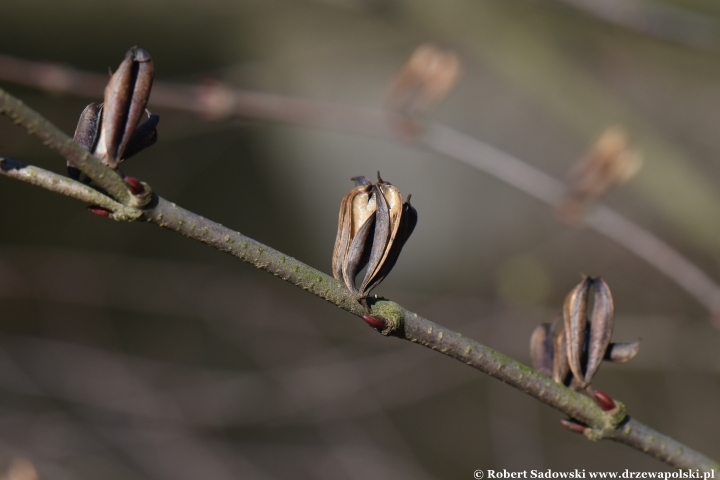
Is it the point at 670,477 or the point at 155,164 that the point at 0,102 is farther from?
the point at 155,164

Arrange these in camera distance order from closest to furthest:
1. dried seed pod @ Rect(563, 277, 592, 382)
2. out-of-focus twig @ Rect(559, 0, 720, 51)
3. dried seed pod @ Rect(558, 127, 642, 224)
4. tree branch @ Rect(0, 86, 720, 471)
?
tree branch @ Rect(0, 86, 720, 471) → dried seed pod @ Rect(563, 277, 592, 382) → dried seed pod @ Rect(558, 127, 642, 224) → out-of-focus twig @ Rect(559, 0, 720, 51)

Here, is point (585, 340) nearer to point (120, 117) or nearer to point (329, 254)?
point (120, 117)

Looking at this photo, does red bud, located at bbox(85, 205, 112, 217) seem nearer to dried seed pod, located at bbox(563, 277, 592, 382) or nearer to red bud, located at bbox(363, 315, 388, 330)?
red bud, located at bbox(363, 315, 388, 330)

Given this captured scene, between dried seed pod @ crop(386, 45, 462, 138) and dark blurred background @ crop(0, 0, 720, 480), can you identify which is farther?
dark blurred background @ crop(0, 0, 720, 480)

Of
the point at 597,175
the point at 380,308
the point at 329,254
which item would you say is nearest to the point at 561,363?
the point at 380,308

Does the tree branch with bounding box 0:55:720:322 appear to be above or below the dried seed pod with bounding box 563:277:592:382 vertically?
above

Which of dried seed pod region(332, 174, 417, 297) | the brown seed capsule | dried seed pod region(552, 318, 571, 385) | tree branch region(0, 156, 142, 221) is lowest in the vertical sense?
tree branch region(0, 156, 142, 221)

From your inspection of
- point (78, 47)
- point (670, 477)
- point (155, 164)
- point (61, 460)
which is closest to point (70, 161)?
point (670, 477)

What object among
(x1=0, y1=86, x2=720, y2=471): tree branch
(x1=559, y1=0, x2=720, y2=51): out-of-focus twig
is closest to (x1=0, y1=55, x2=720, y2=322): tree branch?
(x1=559, y1=0, x2=720, y2=51): out-of-focus twig
